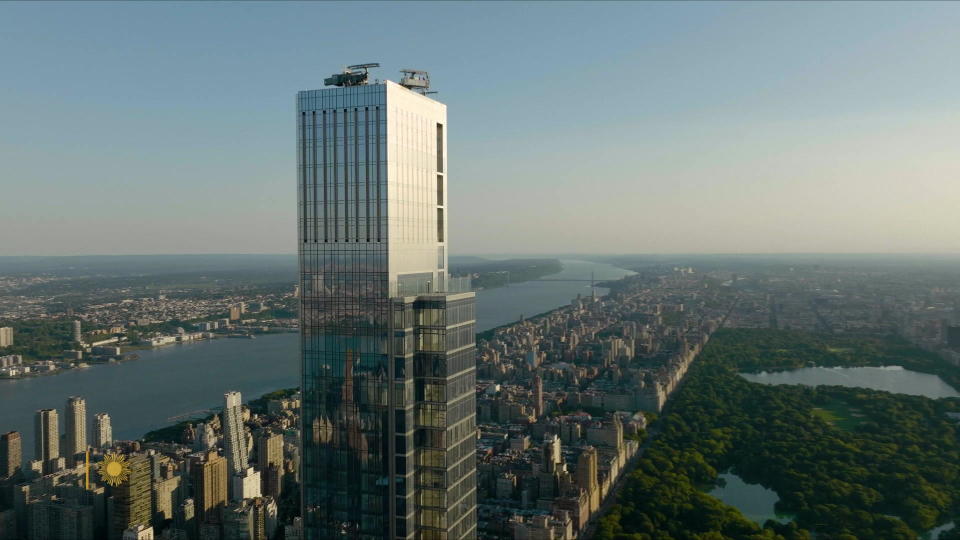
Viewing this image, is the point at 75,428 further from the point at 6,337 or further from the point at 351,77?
the point at 6,337

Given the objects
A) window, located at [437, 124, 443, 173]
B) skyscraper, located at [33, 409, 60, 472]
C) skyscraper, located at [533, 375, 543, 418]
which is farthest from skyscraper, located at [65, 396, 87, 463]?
window, located at [437, 124, 443, 173]

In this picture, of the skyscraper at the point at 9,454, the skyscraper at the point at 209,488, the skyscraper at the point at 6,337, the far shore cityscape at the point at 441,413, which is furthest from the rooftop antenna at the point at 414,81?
the skyscraper at the point at 6,337

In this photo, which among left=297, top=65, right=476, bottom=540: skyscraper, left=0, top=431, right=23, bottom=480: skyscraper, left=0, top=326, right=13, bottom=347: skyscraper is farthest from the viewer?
left=0, top=326, right=13, bottom=347: skyscraper

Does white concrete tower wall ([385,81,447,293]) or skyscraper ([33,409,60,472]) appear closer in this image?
white concrete tower wall ([385,81,447,293])

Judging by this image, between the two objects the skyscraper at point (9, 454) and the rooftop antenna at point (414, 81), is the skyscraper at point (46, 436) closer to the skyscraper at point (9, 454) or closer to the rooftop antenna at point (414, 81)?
the skyscraper at point (9, 454)

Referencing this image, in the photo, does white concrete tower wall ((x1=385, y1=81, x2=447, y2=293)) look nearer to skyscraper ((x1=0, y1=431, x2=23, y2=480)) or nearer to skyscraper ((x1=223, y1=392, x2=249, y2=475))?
skyscraper ((x1=223, y1=392, x2=249, y2=475))

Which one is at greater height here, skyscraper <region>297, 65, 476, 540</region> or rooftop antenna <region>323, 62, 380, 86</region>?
rooftop antenna <region>323, 62, 380, 86</region>

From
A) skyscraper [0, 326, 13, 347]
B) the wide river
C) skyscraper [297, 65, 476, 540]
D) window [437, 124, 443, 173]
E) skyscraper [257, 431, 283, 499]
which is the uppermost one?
window [437, 124, 443, 173]
